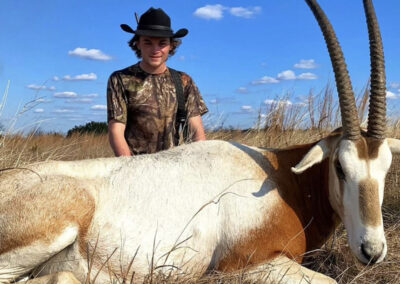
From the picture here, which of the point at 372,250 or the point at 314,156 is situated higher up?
the point at 314,156

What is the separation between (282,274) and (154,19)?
4074 mm

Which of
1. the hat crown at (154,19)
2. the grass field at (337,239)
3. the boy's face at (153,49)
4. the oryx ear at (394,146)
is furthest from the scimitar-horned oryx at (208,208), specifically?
the hat crown at (154,19)

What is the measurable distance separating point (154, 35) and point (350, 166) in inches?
142

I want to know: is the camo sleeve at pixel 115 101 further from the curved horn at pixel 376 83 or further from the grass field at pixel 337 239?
the curved horn at pixel 376 83

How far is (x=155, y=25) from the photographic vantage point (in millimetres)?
6445

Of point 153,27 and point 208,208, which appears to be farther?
point 153,27

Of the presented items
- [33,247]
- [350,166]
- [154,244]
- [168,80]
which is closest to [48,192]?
[33,247]

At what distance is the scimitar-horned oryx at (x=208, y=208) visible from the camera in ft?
12.2

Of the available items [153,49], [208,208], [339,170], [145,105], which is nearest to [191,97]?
[145,105]

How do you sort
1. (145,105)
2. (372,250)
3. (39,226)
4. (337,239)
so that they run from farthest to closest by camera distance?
(145,105), (337,239), (39,226), (372,250)

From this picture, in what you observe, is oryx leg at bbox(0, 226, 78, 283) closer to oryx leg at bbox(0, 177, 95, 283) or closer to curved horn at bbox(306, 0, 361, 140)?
oryx leg at bbox(0, 177, 95, 283)

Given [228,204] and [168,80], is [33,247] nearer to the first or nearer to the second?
[228,204]

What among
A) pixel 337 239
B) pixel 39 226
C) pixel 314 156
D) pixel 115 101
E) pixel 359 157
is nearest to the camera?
pixel 359 157

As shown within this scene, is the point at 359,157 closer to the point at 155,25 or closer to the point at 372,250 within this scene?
the point at 372,250
